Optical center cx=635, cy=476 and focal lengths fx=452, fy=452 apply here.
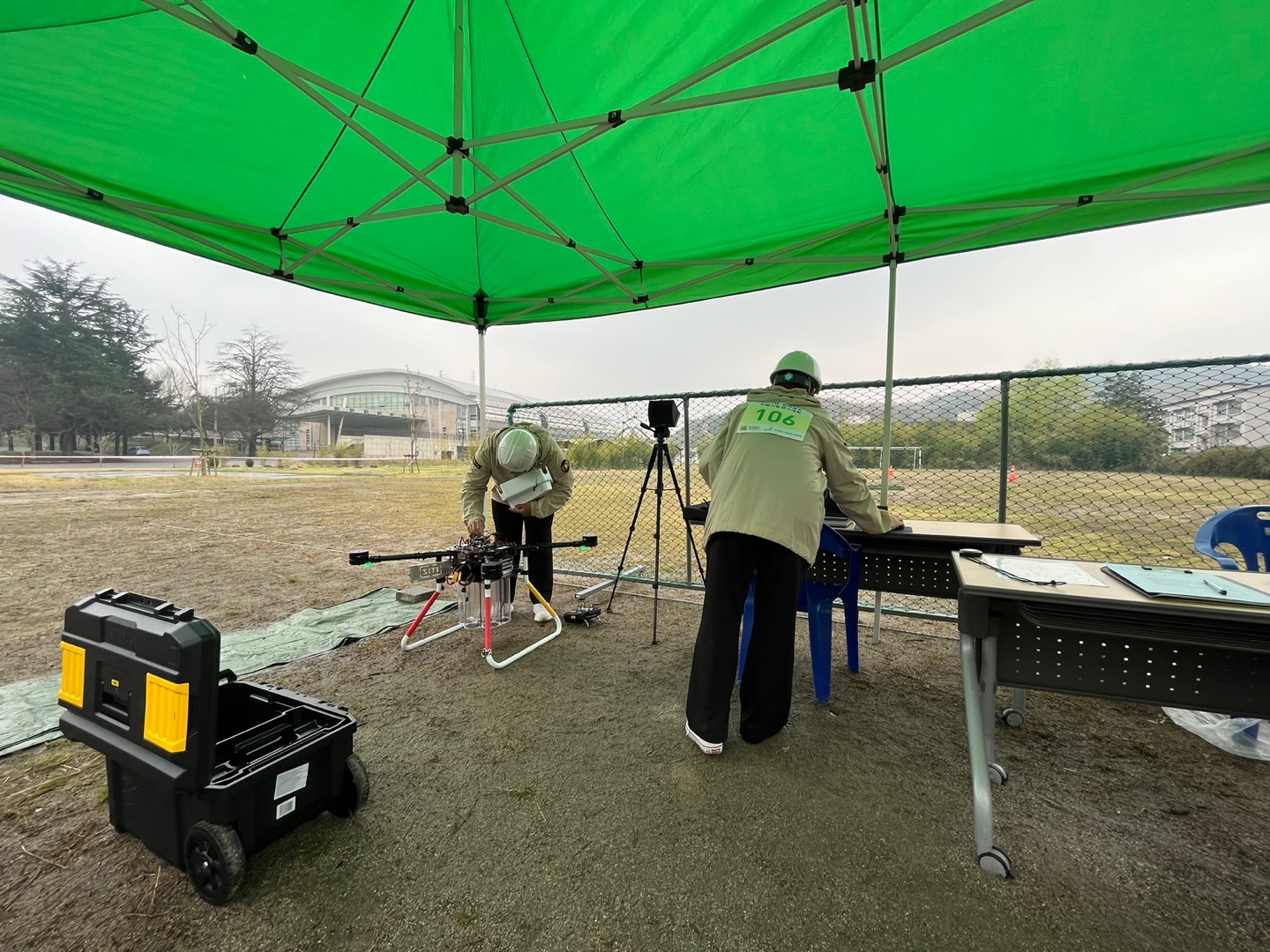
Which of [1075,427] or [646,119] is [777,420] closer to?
[646,119]

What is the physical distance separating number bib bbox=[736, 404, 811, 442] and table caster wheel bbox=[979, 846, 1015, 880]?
1558 mm

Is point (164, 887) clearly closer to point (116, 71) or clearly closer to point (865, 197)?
point (116, 71)

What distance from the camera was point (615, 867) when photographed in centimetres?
148

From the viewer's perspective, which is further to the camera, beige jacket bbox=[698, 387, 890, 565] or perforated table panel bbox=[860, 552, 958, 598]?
perforated table panel bbox=[860, 552, 958, 598]

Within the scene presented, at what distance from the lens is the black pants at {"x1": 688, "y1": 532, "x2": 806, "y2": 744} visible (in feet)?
6.58

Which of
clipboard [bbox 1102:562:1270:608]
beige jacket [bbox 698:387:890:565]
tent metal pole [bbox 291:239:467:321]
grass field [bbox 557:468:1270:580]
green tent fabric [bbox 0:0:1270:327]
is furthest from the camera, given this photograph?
tent metal pole [bbox 291:239:467:321]

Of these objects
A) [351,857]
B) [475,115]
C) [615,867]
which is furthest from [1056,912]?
[475,115]

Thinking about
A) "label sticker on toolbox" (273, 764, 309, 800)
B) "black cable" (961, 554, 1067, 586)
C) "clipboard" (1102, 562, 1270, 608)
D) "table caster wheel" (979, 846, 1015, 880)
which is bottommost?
"table caster wheel" (979, 846, 1015, 880)

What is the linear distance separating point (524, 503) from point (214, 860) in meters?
2.28

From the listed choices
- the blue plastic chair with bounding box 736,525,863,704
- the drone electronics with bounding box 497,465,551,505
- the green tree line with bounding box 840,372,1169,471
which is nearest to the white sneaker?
the blue plastic chair with bounding box 736,525,863,704

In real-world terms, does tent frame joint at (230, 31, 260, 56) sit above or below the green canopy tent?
below

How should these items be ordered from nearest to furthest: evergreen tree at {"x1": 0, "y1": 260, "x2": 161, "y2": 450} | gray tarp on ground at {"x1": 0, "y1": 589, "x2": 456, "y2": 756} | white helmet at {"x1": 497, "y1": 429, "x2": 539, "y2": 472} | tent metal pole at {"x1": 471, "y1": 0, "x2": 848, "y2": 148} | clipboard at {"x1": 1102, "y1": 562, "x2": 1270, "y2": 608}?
clipboard at {"x1": 1102, "y1": 562, "x2": 1270, "y2": 608}, tent metal pole at {"x1": 471, "y1": 0, "x2": 848, "y2": 148}, gray tarp on ground at {"x1": 0, "y1": 589, "x2": 456, "y2": 756}, white helmet at {"x1": 497, "y1": 429, "x2": 539, "y2": 472}, evergreen tree at {"x1": 0, "y1": 260, "x2": 161, "y2": 450}

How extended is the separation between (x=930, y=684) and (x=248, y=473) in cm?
2293

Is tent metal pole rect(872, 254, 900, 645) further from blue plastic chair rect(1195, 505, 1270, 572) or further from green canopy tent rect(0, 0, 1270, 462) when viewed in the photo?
blue plastic chair rect(1195, 505, 1270, 572)
